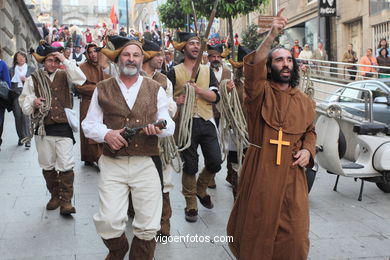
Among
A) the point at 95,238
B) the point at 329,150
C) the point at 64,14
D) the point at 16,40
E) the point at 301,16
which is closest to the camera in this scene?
the point at 95,238

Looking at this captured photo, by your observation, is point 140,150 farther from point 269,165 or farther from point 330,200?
point 330,200

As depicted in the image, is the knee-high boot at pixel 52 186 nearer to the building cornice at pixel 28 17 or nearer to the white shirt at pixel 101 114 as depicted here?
the white shirt at pixel 101 114

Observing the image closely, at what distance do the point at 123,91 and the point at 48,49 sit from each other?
89.6 inches

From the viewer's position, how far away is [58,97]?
5.69 meters

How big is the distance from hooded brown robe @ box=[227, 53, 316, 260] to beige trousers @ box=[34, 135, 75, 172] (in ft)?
8.94

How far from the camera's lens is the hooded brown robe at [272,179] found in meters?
3.37

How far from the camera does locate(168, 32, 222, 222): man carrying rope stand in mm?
5441

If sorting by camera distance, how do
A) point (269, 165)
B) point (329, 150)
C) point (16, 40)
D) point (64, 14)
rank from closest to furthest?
point (269, 165) < point (329, 150) < point (16, 40) < point (64, 14)

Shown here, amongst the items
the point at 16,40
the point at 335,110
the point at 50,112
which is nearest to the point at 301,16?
the point at 16,40

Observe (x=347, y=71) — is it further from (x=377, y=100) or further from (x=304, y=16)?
(x=304, y=16)

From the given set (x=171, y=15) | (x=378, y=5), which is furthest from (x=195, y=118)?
(x=378, y=5)

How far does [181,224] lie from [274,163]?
85.5 inches

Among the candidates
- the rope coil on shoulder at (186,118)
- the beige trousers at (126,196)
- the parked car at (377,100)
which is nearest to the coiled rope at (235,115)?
the rope coil on shoulder at (186,118)

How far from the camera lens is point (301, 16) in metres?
26.7
